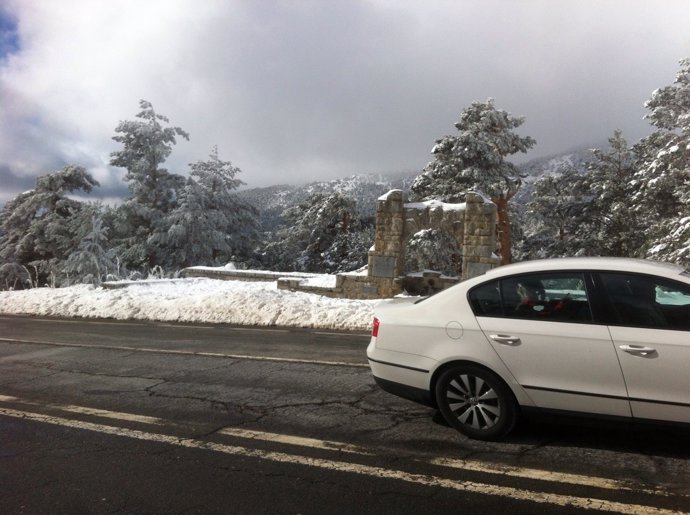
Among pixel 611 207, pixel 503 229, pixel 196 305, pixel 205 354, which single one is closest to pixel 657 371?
pixel 205 354

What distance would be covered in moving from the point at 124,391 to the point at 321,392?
97.3 inches

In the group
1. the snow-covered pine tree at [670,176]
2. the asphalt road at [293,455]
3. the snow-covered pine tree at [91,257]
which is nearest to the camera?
the asphalt road at [293,455]

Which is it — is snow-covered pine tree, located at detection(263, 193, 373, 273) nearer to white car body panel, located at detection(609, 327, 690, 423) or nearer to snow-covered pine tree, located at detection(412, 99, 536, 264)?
snow-covered pine tree, located at detection(412, 99, 536, 264)

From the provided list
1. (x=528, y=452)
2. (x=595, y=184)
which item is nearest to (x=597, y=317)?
(x=528, y=452)

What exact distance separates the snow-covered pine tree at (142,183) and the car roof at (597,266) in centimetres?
3358

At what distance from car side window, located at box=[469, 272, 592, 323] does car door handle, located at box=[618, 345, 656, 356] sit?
316 mm

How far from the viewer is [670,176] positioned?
74.8ft

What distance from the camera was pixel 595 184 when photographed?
113 feet

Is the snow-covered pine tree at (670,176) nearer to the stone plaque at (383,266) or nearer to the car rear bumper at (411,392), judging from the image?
the stone plaque at (383,266)

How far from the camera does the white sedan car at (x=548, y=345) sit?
139 inches

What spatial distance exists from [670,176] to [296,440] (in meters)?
24.4

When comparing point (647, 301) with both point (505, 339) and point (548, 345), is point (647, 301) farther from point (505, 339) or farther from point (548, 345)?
point (505, 339)

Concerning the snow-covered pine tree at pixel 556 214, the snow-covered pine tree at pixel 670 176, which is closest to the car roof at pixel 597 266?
the snow-covered pine tree at pixel 670 176

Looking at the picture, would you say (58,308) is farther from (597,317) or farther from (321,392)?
(597,317)
